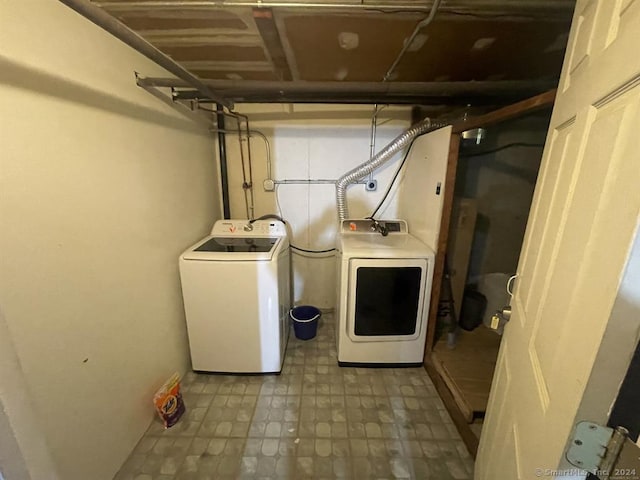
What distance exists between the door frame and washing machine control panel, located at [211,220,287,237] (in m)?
1.24

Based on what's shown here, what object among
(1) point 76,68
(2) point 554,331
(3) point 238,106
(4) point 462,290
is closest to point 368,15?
(1) point 76,68

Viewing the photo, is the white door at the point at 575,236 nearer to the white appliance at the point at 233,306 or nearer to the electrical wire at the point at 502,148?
the white appliance at the point at 233,306

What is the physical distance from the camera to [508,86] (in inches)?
64.0

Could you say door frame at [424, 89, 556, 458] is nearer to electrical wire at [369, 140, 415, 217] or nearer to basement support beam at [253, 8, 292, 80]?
electrical wire at [369, 140, 415, 217]

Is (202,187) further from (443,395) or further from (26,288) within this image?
(443,395)

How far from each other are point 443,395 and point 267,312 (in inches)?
51.3

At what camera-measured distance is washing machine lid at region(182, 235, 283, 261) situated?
5.91 ft

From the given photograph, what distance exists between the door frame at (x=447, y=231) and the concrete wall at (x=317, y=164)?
0.44m

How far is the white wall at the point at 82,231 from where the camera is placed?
0.90 metres

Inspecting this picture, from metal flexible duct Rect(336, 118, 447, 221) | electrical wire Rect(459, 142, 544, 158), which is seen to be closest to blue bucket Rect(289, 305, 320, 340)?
metal flexible duct Rect(336, 118, 447, 221)

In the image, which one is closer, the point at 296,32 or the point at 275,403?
the point at 296,32

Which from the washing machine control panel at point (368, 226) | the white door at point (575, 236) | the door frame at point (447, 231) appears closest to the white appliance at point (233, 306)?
the washing machine control panel at point (368, 226)

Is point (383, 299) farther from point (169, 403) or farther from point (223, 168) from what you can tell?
point (223, 168)

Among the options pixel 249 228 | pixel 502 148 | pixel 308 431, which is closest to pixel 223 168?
pixel 249 228
